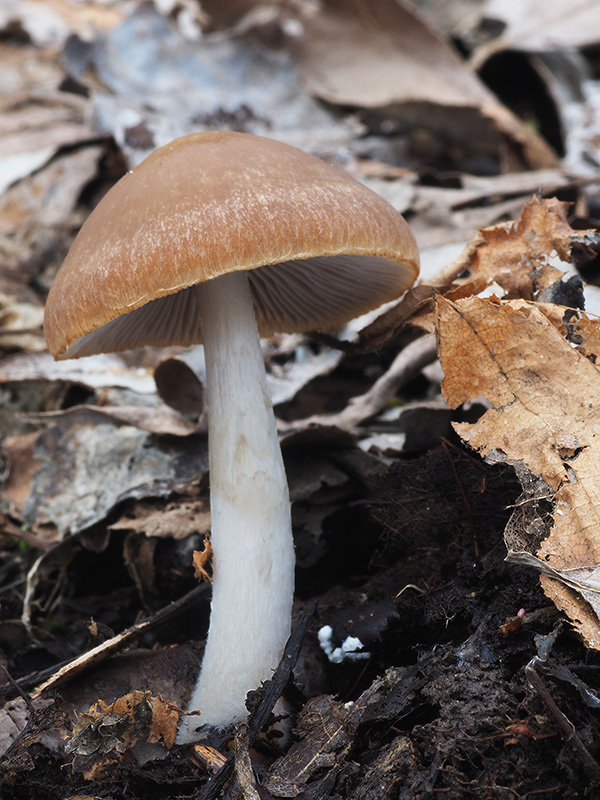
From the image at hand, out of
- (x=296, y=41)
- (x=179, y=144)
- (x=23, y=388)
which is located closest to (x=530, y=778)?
(x=179, y=144)

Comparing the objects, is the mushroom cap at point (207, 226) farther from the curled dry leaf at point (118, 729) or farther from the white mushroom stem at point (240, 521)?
the curled dry leaf at point (118, 729)

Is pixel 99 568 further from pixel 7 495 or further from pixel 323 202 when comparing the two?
pixel 323 202

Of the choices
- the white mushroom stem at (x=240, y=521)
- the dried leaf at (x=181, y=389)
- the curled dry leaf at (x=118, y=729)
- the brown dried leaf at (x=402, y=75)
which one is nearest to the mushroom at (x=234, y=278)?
the white mushroom stem at (x=240, y=521)

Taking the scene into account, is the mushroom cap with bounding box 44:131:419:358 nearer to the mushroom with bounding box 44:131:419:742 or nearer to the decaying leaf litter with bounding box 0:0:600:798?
the mushroom with bounding box 44:131:419:742

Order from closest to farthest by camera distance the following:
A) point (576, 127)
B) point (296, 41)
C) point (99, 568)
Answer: point (99, 568)
point (576, 127)
point (296, 41)

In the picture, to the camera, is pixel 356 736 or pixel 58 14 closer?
pixel 356 736

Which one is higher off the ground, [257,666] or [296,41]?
[296,41]
